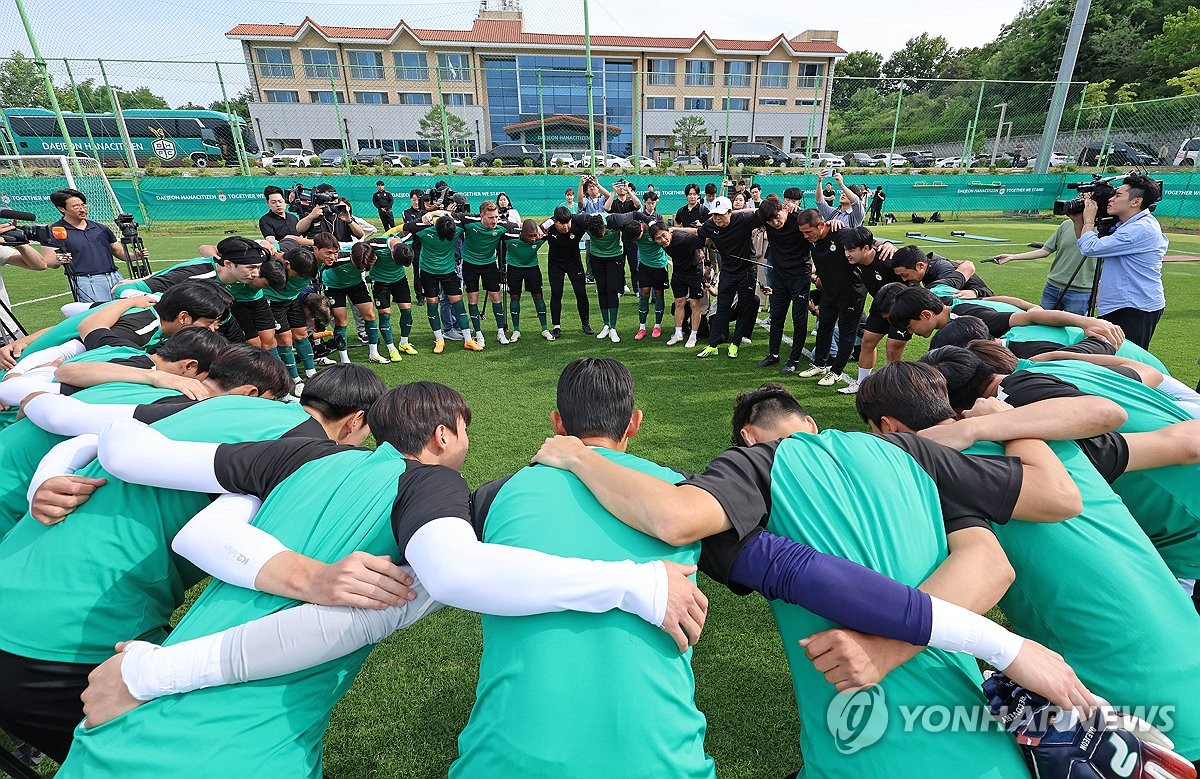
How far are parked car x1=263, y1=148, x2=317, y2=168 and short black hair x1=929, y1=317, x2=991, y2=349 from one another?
79.6 feet

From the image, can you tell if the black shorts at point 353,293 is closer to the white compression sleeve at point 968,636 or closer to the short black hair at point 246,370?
the short black hair at point 246,370

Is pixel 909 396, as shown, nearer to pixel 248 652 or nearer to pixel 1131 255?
pixel 248 652

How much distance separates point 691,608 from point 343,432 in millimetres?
1715

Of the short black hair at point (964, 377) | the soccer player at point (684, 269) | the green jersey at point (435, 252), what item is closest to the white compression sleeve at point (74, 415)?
the short black hair at point (964, 377)

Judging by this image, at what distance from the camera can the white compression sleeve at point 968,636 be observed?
130cm

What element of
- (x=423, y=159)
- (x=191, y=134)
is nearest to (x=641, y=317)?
(x=423, y=159)

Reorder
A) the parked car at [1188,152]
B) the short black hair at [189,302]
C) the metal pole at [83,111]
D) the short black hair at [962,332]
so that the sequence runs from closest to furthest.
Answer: the short black hair at [962,332] → the short black hair at [189,302] → the metal pole at [83,111] → the parked car at [1188,152]

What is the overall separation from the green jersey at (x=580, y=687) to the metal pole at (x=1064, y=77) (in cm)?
2327

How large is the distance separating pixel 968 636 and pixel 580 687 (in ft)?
3.00

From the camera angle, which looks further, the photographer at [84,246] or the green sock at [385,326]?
the green sock at [385,326]

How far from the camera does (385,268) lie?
289 inches

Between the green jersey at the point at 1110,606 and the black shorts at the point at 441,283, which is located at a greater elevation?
the green jersey at the point at 1110,606

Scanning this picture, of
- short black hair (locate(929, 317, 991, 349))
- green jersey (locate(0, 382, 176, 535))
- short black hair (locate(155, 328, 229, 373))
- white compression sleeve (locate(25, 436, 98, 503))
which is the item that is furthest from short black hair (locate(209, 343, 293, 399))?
short black hair (locate(929, 317, 991, 349))

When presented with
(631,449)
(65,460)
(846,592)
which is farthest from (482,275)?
(846,592)
